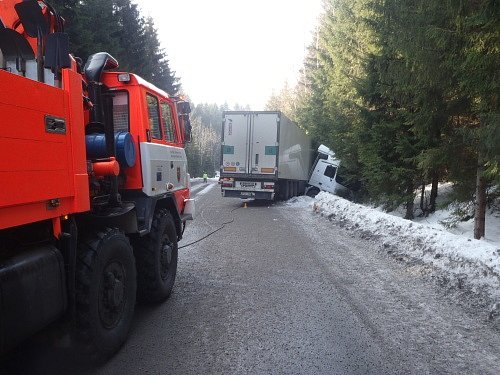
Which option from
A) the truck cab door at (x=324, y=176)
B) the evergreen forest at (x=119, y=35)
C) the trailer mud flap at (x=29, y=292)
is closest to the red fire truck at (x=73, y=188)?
the trailer mud flap at (x=29, y=292)

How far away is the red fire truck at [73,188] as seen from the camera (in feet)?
8.33

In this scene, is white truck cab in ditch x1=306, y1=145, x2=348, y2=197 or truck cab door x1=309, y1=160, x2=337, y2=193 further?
truck cab door x1=309, y1=160, x2=337, y2=193

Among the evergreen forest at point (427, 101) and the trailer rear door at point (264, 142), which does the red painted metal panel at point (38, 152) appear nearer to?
the evergreen forest at point (427, 101)

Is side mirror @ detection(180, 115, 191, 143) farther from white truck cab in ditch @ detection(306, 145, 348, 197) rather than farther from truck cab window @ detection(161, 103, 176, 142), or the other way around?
white truck cab in ditch @ detection(306, 145, 348, 197)

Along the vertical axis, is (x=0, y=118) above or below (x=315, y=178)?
above

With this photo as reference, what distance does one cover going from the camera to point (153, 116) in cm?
511

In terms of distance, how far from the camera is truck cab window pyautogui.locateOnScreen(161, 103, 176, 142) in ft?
18.2

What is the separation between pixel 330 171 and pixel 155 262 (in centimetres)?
2070

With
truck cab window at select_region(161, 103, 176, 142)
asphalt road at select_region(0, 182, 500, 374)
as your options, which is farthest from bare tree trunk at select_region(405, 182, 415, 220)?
truck cab window at select_region(161, 103, 176, 142)

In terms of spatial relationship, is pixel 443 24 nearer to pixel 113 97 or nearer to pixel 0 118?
pixel 113 97

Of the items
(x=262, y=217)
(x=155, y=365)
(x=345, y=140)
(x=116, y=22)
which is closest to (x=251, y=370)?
(x=155, y=365)

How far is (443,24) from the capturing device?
7453 millimetres

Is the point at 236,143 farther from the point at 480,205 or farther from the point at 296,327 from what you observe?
the point at 296,327

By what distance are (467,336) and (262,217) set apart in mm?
10139
